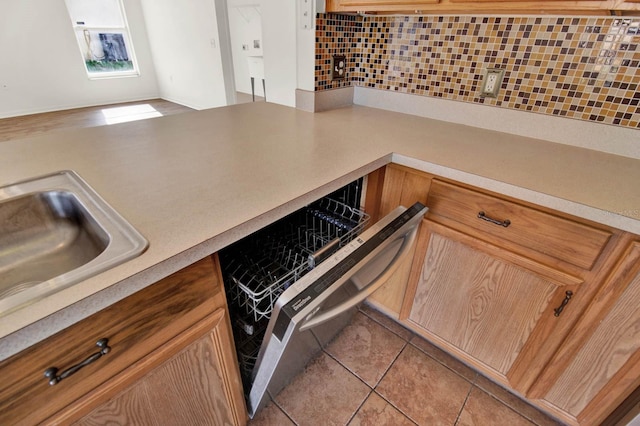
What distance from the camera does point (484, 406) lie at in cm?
115

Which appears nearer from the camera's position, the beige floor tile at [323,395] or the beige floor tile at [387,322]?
the beige floor tile at [323,395]

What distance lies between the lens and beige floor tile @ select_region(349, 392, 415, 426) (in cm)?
109

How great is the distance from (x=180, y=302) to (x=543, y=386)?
3.70 ft

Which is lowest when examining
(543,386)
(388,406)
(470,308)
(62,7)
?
(388,406)

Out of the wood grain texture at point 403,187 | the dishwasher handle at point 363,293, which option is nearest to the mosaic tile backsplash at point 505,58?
the wood grain texture at point 403,187

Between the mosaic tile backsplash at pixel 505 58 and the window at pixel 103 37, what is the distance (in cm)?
567

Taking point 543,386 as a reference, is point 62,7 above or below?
above

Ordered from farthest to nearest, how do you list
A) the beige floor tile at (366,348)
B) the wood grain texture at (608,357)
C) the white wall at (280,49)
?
the white wall at (280,49), the beige floor tile at (366,348), the wood grain texture at (608,357)

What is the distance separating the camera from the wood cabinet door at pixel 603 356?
765 millimetres

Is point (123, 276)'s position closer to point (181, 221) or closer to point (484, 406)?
point (181, 221)

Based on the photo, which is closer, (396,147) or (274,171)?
(274,171)

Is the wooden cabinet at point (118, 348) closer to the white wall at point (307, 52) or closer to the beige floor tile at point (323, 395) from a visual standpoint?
the beige floor tile at point (323, 395)

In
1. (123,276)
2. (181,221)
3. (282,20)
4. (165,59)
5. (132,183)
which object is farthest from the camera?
(165,59)

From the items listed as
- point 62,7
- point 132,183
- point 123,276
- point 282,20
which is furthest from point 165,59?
point 123,276
